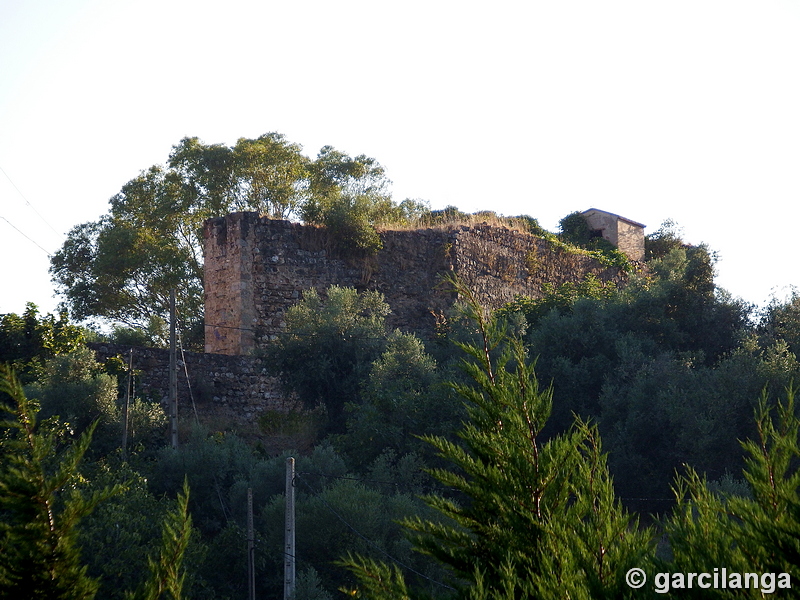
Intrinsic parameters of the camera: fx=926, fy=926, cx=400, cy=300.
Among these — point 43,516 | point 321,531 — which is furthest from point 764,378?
point 43,516

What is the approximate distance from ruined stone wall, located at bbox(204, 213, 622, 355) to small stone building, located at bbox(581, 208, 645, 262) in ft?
13.2

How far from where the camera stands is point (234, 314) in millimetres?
17531

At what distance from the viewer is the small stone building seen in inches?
1002

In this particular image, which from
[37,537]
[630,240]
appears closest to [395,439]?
[37,537]

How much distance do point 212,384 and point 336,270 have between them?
359 centimetres

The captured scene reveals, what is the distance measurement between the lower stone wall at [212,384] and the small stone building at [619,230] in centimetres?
1198

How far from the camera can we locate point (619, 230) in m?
25.5

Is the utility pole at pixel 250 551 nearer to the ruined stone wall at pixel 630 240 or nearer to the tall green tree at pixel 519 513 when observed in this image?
the tall green tree at pixel 519 513

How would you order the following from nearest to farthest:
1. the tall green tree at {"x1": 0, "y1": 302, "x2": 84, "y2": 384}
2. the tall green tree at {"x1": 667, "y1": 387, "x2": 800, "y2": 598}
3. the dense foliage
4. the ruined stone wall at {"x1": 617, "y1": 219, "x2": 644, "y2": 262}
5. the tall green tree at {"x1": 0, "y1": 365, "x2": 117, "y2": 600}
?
the tall green tree at {"x1": 667, "y1": 387, "x2": 800, "y2": 598} < the tall green tree at {"x1": 0, "y1": 365, "x2": 117, "y2": 600} < the tall green tree at {"x1": 0, "y1": 302, "x2": 84, "y2": 384} < the dense foliage < the ruined stone wall at {"x1": 617, "y1": 219, "x2": 644, "y2": 262}

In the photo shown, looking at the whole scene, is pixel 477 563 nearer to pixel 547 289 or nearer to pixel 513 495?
pixel 513 495

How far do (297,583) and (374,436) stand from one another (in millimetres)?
3648

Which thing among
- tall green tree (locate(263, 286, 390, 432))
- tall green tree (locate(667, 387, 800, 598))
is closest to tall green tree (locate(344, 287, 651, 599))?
tall green tree (locate(667, 387, 800, 598))

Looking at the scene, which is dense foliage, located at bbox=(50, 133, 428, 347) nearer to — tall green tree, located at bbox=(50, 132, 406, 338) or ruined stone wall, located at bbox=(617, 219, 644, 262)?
tall green tree, located at bbox=(50, 132, 406, 338)

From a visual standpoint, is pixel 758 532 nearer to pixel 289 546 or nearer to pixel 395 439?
pixel 289 546
